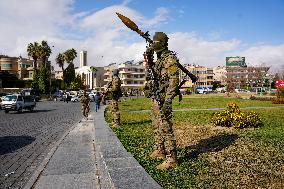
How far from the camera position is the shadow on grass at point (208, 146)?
7.62m

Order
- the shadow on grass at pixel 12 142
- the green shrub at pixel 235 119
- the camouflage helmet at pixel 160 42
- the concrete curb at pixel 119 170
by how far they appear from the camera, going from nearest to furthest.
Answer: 1. the concrete curb at pixel 119 170
2. the camouflage helmet at pixel 160 42
3. the shadow on grass at pixel 12 142
4. the green shrub at pixel 235 119

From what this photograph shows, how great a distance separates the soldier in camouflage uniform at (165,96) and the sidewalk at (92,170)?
621 millimetres

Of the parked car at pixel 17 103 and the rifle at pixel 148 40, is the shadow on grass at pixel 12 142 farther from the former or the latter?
the parked car at pixel 17 103

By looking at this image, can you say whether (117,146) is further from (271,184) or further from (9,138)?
(9,138)

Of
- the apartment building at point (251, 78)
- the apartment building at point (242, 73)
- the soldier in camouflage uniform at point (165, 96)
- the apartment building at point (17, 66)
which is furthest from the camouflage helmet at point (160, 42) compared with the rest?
the apartment building at point (251, 78)

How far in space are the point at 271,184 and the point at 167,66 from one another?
2.57m

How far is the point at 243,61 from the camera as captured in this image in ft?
530

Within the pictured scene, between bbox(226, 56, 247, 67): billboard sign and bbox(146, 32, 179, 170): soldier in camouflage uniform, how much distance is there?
6198 inches

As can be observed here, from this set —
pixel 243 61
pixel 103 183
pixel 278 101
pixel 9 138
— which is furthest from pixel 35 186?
pixel 243 61

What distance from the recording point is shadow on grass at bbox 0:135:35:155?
977cm

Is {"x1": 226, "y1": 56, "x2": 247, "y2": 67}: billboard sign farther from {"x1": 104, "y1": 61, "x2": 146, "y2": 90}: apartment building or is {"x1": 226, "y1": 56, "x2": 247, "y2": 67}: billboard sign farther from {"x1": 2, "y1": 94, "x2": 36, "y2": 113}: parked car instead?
{"x1": 2, "y1": 94, "x2": 36, "y2": 113}: parked car

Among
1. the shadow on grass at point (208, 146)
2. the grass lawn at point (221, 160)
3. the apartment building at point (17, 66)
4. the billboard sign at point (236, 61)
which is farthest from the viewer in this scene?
the billboard sign at point (236, 61)

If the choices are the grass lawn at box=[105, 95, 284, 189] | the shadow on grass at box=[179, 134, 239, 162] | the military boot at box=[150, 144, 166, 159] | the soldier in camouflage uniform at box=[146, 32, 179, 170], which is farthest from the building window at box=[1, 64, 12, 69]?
the military boot at box=[150, 144, 166, 159]

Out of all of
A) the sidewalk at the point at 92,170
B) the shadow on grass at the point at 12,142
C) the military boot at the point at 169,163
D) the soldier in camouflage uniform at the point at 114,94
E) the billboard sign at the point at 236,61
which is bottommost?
the shadow on grass at the point at 12,142
